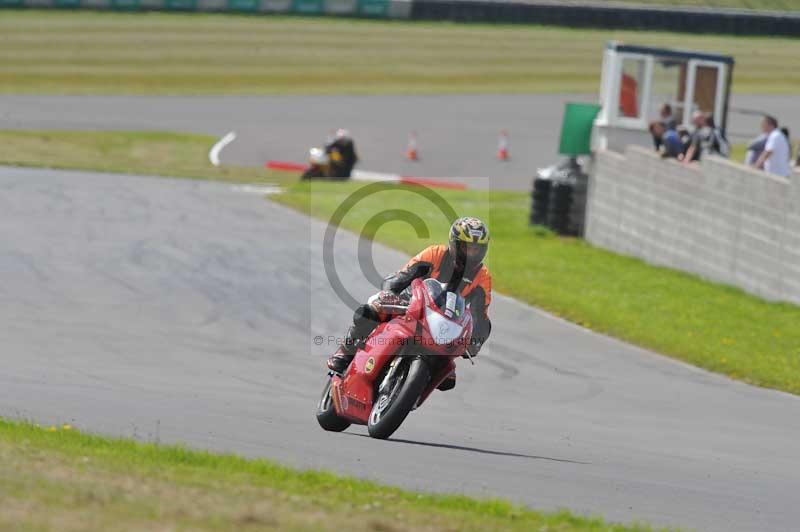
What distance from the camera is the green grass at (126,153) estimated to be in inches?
1208

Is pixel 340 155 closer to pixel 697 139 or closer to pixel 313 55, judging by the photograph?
pixel 697 139

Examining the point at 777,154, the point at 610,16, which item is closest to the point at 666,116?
the point at 777,154

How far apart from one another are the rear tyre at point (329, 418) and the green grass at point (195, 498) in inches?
90.4

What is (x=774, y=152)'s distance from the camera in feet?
63.4

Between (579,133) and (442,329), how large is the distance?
1559cm

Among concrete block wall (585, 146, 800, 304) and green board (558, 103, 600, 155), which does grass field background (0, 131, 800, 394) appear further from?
green board (558, 103, 600, 155)

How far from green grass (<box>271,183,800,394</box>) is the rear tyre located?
5820 mm

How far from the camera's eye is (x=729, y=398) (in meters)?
13.2

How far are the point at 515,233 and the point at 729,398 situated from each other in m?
11.5

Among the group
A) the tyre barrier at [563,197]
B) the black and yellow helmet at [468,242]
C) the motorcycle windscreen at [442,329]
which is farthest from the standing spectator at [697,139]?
the motorcycle windscreen at [442,329]

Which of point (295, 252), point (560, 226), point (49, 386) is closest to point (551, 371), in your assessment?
point (49, 386)

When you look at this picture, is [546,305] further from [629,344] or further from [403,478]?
[403,478]

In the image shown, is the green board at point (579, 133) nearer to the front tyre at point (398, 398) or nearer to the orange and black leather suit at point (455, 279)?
the orange and black leather suit at point (455, 279)

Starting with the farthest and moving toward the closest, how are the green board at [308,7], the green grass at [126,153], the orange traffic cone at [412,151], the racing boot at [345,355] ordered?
the green board at [308,7]
the orange traffic cone at [412,151]
the green grass at [126,153]
the racing boot at [345,355]
